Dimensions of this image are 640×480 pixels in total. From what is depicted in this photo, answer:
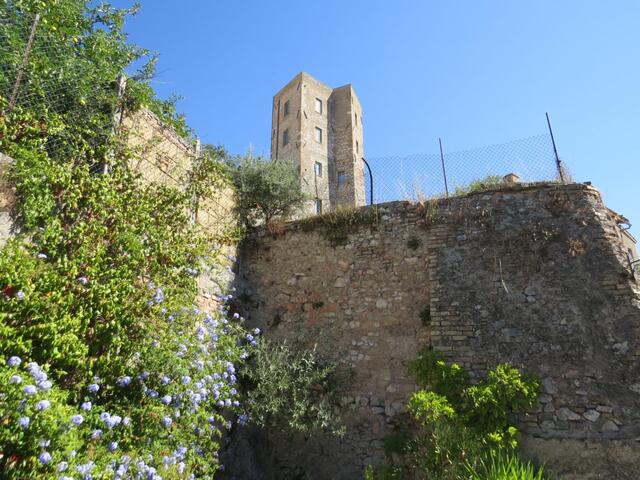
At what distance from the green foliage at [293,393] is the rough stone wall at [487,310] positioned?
1.16ft

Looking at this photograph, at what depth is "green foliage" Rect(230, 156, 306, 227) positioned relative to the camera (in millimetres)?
9195

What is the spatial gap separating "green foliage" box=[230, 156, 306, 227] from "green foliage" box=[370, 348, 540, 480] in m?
4.81

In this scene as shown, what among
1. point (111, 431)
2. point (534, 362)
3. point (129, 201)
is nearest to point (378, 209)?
point (534, 362)

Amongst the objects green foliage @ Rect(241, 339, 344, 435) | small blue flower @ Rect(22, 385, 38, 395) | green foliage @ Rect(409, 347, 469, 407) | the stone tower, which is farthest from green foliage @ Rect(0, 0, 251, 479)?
the stone tower

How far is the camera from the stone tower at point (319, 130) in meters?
29.6

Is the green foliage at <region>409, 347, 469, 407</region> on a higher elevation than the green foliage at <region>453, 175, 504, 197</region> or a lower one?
lower

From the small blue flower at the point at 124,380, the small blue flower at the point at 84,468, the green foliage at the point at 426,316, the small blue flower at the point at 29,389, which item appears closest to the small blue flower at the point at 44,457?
the small blue flower at the point at 84,468

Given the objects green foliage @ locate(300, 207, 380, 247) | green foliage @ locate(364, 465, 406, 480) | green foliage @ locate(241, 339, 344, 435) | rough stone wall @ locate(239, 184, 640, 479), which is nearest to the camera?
rough stone wall @ locate(239, 184, 640, 479)

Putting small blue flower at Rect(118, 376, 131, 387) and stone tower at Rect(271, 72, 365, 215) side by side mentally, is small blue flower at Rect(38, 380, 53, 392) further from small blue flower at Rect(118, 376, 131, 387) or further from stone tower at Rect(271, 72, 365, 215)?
stone tower at Rect(271, 72, 365, 215)

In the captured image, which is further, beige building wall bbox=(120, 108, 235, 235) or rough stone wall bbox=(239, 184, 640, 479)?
beige building wall bbox=(120, 108, 235, 235)

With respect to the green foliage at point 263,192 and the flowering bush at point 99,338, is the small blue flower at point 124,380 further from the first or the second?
the green foliage at point 263,192

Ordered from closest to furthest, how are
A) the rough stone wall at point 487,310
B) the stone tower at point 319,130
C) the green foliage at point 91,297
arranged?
1. the green foliage at point 91,297
2. the rough stone wall at point 487,310
3. the stone tower at point 319,130

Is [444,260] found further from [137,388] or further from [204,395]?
[137,388]

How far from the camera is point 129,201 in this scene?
595 centimetres
